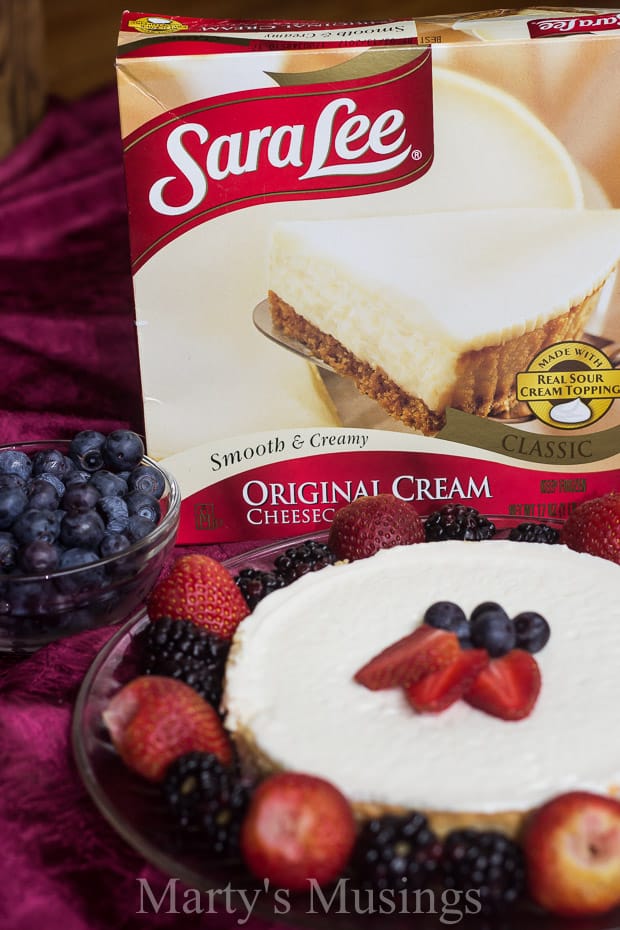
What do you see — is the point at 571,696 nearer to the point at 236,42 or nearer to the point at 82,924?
the point at 82,924

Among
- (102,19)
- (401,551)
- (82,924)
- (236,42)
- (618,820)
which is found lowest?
(82,924)

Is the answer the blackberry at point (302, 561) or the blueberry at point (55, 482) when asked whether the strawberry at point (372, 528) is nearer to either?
the blackberry at point (302, 561)

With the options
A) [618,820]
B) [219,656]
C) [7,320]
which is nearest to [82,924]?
[219,656]

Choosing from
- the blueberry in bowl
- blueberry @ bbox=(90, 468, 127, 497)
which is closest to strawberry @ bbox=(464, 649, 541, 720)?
the blueberry in bowl

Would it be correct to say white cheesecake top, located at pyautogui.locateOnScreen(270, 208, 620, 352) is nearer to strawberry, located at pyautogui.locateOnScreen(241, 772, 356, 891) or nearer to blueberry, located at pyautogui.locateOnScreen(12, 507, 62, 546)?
blueberry, located at pyautogui.locateOnScreen(12, 507, 62, 546)

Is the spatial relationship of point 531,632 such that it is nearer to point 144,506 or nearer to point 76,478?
point 144,506

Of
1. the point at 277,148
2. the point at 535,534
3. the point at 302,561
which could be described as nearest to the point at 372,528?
the point at 302,561
